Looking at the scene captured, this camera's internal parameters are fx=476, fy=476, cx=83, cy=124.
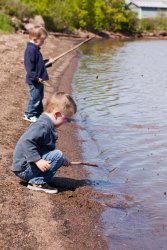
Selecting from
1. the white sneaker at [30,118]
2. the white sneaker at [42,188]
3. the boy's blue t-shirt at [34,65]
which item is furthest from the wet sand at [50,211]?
the boy's blue t-shirt at [34,65]

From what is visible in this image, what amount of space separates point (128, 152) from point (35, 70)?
225 cm

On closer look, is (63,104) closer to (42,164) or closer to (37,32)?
(42,164)

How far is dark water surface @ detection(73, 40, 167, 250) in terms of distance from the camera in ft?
16.1

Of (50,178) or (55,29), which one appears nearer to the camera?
(50,178)

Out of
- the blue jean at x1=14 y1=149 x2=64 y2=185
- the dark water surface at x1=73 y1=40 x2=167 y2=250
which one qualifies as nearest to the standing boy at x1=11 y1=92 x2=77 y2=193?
the blue jean at x1=14 y1=149 x2=64 y2=185

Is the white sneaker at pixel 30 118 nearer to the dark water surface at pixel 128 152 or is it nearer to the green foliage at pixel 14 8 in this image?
the dark water surface at pixel 128 152

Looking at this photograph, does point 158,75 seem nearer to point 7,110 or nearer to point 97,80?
point 97,80

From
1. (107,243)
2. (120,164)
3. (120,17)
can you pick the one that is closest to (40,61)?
(120,164)

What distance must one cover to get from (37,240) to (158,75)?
14771 millimetres

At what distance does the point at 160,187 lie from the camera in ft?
20.1

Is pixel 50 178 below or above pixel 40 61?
below

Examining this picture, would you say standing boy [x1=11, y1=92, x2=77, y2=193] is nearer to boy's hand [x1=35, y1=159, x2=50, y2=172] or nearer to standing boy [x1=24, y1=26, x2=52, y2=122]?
boy's hand [x1=35, y1=159, x2=50, y2=172]

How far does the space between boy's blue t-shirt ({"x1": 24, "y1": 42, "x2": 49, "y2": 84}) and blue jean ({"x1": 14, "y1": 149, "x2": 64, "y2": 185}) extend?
3.25 meters

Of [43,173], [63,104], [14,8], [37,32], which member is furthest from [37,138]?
[14,8]
